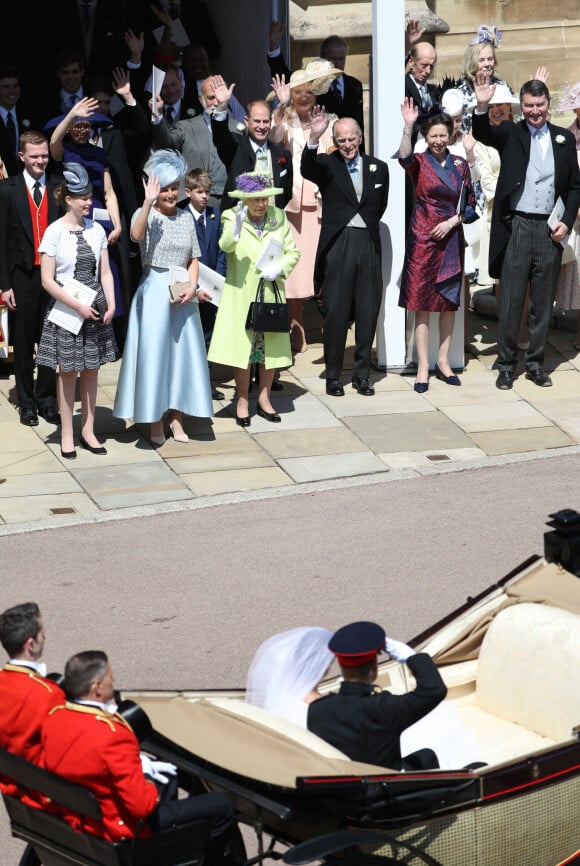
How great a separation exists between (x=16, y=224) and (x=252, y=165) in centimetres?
180

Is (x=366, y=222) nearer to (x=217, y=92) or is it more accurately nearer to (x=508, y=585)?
(x=217, y=92)

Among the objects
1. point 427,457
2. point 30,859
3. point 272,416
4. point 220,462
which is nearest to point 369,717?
point 30,859

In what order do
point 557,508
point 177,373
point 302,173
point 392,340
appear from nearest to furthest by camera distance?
point 557,508, point 177,373, point 302,173, point 392,340

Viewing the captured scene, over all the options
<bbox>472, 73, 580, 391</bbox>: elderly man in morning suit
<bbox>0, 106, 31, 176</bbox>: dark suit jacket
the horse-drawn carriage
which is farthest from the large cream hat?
the horse-drawn carriage

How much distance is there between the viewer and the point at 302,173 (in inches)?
429

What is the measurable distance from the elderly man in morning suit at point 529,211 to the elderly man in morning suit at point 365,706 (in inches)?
258

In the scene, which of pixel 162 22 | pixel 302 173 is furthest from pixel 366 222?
pixel 162 22

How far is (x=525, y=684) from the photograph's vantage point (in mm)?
5840

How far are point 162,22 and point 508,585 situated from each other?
8.97 m

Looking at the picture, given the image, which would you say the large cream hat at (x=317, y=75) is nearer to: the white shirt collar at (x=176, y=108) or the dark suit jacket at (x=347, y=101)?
the white shirt collar at (x=176, y=108)

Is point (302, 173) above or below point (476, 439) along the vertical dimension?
above

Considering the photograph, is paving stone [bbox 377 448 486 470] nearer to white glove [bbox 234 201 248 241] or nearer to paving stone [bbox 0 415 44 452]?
white glove [bbox 234 201 248 241]

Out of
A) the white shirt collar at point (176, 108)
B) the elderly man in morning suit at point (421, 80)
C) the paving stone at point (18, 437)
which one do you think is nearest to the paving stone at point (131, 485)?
the paving stone at point (18, 437)

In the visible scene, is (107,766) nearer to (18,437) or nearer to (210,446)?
(210,446)
